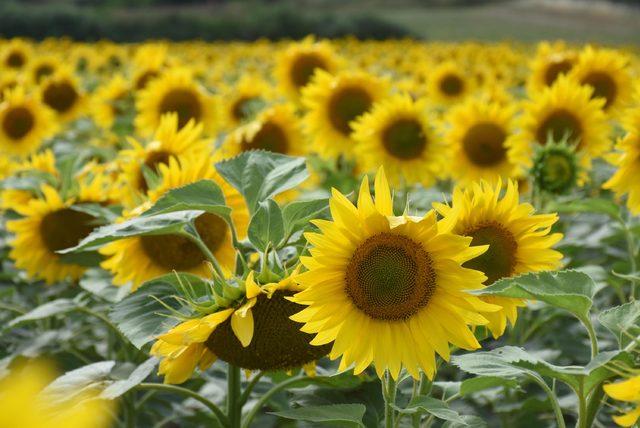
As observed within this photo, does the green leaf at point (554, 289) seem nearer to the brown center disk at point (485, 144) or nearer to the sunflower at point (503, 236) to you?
the sunflower at point (503, 236)

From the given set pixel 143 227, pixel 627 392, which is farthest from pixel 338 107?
pixel 627 392

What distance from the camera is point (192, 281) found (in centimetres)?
162

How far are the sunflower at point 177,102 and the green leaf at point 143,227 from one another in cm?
220

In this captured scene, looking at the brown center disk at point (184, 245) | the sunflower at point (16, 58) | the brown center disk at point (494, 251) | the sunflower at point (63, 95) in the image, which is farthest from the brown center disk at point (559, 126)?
the sunflower at point (16, 58)

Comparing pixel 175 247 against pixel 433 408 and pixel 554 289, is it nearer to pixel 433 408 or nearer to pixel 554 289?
pixel 433 408

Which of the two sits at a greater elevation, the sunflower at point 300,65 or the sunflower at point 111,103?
the sunflower at point 300,65

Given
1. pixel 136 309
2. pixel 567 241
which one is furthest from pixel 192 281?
pixel 567 241

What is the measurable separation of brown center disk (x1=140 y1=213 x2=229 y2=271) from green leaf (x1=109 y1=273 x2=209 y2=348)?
0.34m

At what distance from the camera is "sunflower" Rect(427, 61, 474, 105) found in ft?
16.3

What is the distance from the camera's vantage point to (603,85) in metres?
3.67

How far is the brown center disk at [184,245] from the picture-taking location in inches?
78.1

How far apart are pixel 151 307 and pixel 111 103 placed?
124 inches

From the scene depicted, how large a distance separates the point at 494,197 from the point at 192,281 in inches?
22.5

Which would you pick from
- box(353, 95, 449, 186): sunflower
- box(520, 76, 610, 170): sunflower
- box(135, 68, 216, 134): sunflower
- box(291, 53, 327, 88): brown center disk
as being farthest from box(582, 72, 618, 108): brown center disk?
box(135, 68, 216, 134): sunflower
